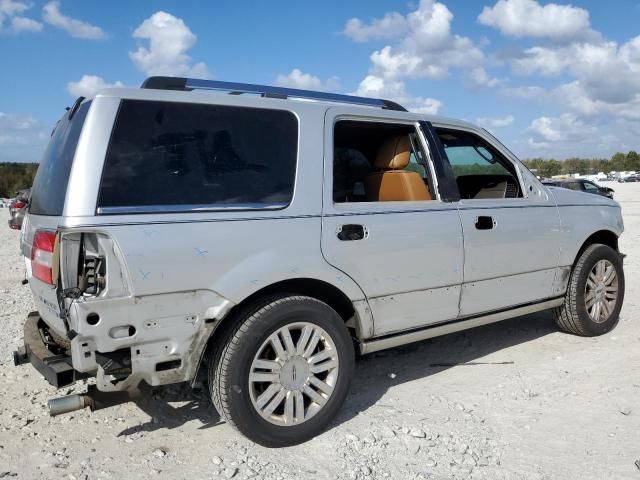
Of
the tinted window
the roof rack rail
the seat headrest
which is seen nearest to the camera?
the tinted window

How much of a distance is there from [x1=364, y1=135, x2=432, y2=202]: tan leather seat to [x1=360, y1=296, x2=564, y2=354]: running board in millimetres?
929

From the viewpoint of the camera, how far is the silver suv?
280cm

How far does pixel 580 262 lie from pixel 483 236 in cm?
144

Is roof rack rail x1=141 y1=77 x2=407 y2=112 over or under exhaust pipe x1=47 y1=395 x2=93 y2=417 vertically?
over

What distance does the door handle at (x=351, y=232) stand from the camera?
3422mm

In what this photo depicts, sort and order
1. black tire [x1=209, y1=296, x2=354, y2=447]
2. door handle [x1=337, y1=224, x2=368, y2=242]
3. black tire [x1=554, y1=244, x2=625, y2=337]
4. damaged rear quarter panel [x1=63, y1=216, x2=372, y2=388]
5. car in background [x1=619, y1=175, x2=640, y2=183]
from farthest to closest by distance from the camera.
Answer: car in background [x1=619, y1=175, x2=640, y2=183], black tire [x1=554, y1=244, x2=625, y2=337], door handle [x1=337, y1=224, x2=368, y2=242], black tire [x1=209, y1=296, x2=354, y2=447], damaged rear quarter panel [x1=63, y1=216, x2=372, y2=388]

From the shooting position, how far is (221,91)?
11.0 ft

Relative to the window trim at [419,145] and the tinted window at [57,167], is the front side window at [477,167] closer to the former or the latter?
the window trim at [419,145]

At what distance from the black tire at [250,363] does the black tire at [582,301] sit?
8.76 feet

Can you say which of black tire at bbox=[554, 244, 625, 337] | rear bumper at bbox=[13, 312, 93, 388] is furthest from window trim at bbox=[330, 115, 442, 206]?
black tire at bbox=[554, 244, 625, 337]

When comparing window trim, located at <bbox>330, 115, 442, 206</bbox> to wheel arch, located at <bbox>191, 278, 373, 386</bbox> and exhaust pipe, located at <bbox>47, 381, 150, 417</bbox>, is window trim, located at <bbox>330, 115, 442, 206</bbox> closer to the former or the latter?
wheel arch, located at <bbox>191, 278, 373, 386</bbox>

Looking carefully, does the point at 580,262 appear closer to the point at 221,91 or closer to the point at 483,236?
the point at 483,236

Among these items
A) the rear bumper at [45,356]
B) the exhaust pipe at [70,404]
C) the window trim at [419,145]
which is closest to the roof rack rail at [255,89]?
the window trim at [419,145]

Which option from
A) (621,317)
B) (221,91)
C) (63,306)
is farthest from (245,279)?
(621,317)
